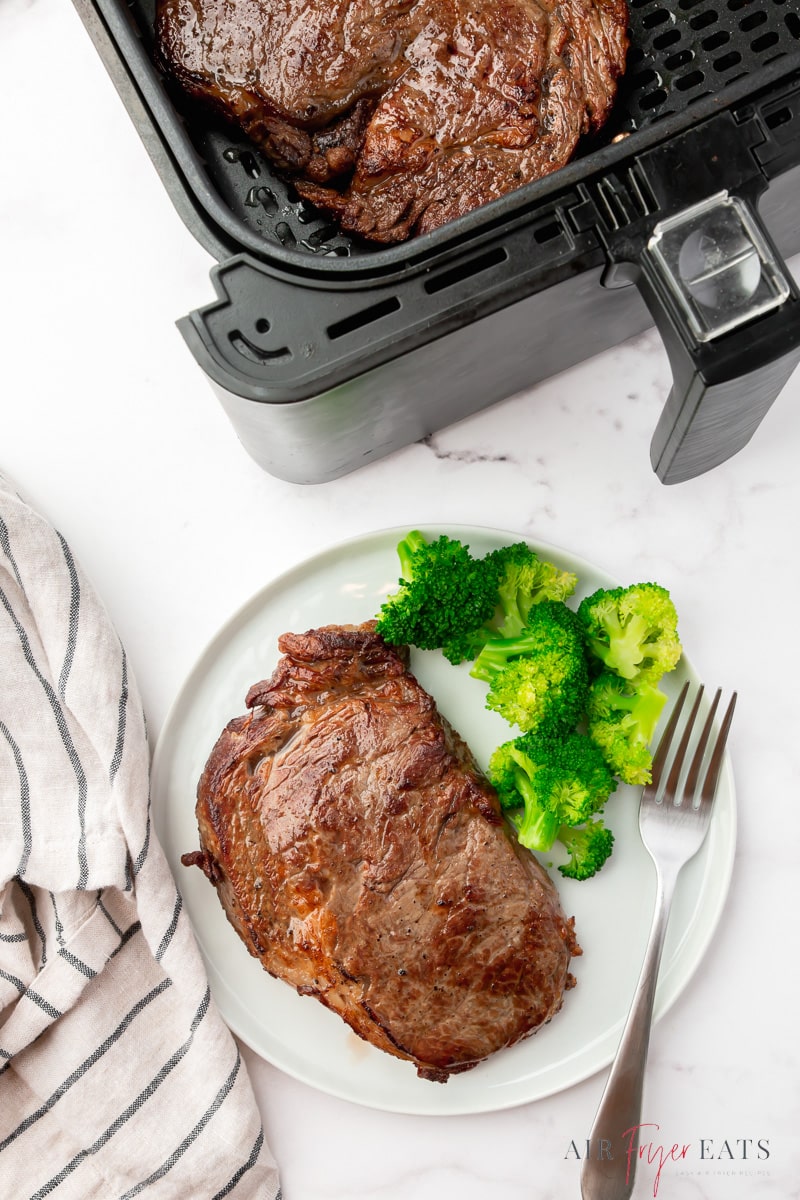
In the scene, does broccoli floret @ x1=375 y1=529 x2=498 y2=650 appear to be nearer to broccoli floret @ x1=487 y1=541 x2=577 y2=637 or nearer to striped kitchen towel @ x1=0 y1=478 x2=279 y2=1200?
broccoli floret @ x1=487 y1=541 x2=577 y2=637

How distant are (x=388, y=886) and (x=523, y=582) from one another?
620 mm

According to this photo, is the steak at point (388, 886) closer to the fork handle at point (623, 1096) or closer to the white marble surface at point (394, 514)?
the fork handle at point (623, 1096)

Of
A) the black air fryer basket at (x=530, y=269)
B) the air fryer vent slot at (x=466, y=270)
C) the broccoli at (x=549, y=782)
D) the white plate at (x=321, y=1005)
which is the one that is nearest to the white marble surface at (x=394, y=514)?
the white plate at (x=321, y=1005)

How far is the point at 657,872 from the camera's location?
185 centimetres

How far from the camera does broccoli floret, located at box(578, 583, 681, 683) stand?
1.82m

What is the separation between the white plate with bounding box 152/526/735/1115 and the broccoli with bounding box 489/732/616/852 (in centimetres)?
8

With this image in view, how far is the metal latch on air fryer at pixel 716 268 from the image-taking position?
1.35 m

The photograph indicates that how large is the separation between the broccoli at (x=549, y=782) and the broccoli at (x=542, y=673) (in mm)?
41

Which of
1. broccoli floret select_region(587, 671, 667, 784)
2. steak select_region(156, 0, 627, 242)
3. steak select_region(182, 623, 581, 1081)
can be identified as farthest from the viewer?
broccoli floret select_region(587, 671, 667, 784)

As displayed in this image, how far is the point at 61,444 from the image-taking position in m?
2.12

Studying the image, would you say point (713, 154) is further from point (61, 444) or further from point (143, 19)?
point (61, 444)

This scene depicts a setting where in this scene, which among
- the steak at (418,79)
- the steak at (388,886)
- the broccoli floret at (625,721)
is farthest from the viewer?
the broccoli floret at (625,721)

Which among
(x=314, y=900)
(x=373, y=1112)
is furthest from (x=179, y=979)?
(x=373, y=1112)

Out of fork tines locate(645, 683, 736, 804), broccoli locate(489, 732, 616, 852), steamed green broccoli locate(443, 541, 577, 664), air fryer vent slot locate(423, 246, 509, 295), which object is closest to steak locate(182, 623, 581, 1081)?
broccoli locate(489, 732, 616, 852)
